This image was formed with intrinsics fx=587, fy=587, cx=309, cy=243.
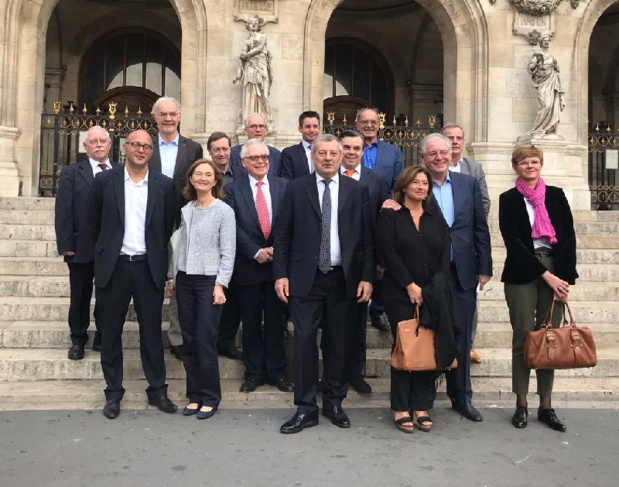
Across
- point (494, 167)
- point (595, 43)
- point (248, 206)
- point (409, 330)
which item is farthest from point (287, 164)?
point (595, 43)

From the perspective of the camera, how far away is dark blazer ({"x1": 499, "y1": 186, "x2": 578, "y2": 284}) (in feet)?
14.5

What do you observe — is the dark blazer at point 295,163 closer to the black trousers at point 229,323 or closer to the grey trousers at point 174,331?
the black trousers at point 229,323

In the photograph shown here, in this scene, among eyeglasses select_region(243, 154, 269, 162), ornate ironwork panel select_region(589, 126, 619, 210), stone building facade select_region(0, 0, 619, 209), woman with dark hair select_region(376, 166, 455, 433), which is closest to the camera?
woman with dark hair select_region(376, 166, 455, 433)

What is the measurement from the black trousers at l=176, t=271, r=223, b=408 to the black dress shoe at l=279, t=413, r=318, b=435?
2.18 feet

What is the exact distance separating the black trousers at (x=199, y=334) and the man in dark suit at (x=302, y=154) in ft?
5.43

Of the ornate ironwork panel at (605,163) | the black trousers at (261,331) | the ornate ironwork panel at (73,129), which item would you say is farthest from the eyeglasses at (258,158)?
the ornate ironwork panel at (605,163)

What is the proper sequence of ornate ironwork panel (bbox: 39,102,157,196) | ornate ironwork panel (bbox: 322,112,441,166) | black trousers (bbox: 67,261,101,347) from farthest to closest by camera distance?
ornate ironwork panel (bbox: 322,112,441,166) → ornate ironwork panel (bbox: 39,102,157,196) → black trousers (bbox: 67,261,101,347)

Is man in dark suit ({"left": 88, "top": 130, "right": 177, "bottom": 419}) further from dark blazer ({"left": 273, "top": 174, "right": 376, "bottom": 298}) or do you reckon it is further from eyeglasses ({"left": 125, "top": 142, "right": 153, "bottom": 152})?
dark blazer ({"left": 273, "top": 174, "right": 376, "bottom": 298})

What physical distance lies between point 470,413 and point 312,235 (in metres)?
1.89

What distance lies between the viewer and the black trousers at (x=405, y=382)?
4355mm

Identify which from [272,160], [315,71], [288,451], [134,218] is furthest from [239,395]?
[315,71]

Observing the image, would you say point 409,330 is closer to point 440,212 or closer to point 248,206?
point 440,212

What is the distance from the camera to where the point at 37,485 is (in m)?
3.37

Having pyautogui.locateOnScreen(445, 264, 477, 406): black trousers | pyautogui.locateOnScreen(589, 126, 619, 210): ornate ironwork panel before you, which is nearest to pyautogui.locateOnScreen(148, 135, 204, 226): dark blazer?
pyautogui.locateOnScreen(445, 264, 477, 406): black trousers
